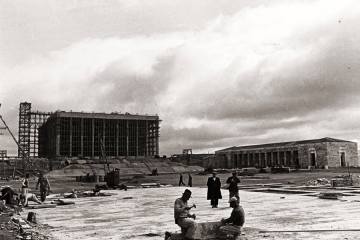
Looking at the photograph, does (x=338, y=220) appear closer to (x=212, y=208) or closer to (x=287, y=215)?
(x=287, y=215)

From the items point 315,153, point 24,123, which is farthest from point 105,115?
point 315,153

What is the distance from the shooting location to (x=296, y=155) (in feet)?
286

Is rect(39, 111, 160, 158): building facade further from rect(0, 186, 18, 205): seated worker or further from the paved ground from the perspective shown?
the paved ground

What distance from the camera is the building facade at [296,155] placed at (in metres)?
78.6

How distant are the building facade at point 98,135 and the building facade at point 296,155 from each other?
2251cm

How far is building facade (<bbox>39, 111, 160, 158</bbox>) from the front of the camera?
86.1 meters

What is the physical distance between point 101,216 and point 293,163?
77551mm

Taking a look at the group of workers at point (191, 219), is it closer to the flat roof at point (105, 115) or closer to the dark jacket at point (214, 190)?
the dark jacket at point (214, 190)

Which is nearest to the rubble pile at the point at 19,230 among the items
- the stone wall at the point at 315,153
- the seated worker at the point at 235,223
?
the seated worker at the point at 235,223

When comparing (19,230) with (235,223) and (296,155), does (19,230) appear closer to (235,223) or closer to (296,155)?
(235,223)

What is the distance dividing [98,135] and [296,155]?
1725 inches

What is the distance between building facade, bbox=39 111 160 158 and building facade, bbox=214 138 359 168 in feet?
73.8

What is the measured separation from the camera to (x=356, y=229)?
10312 mm

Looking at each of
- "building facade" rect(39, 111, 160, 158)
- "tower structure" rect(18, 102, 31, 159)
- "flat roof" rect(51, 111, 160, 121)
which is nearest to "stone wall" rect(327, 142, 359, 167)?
"building facade" rect(39, 111, 160, 158)
